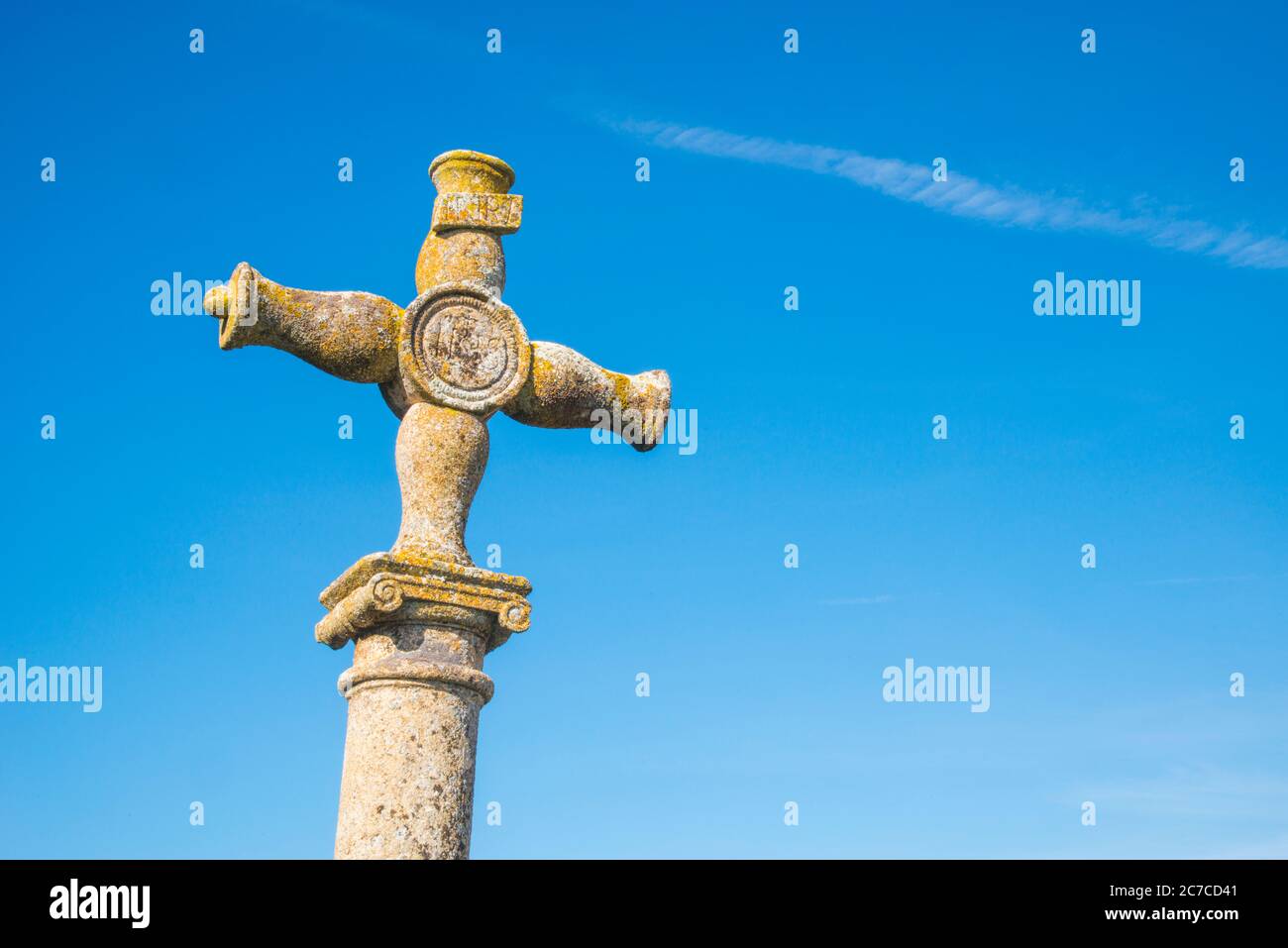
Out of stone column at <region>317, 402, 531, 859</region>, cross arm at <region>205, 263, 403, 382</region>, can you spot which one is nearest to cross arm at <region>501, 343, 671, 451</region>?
stone column at <region>317, 402, 531, 859</region>

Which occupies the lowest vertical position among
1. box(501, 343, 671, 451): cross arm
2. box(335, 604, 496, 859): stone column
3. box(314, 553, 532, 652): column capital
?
box(335, 604, 496, 859): stone column

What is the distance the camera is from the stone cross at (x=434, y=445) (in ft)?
26.1

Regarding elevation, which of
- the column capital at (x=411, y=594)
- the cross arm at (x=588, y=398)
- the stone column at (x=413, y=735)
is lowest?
the stone column at (x=413, y=735)

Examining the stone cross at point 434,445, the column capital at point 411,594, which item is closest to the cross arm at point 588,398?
the stone cross at point 434,445

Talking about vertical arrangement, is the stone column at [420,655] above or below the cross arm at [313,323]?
below

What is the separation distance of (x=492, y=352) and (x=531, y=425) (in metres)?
0.56

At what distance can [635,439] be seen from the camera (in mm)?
9461

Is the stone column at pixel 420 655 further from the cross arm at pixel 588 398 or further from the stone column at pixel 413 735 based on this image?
the cross arm at pixel 588 398

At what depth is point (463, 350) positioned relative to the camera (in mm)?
8797

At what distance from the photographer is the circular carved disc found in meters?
8.66

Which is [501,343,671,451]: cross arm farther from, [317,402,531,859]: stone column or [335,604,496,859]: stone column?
[335,604,496,859]: stone column

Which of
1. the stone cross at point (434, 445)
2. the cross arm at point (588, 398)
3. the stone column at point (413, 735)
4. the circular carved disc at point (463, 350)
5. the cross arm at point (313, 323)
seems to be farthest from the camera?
the cross arm at point (588, 398)
